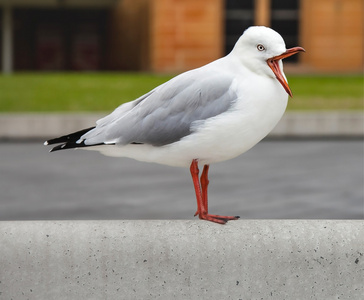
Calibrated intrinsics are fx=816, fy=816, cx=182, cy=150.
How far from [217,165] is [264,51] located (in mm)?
7976

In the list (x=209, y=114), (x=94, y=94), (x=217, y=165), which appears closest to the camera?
(x=209, y=114)

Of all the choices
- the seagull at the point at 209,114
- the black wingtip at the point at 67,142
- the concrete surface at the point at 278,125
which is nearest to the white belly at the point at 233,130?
the seagull at the point at 209,114

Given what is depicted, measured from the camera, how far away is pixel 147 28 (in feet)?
116

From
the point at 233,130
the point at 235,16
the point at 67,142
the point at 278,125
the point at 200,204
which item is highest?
the point at 235,16

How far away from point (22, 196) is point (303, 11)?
27337 millimetres

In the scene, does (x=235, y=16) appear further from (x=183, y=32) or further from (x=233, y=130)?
(x=233, y=130)

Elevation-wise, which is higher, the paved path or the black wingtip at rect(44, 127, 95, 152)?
the black wingtip at rect(44, 127, 95, 152)

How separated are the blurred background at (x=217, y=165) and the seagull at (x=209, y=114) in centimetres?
367

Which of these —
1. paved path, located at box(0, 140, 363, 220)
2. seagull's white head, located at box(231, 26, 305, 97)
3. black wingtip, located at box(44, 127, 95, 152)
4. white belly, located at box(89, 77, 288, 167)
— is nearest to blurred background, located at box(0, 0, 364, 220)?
paved path, located at box(0, 140, 363, 220)

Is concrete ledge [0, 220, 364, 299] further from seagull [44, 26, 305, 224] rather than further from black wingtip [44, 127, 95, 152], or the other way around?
black wingtip [44, 127, 95, 152]

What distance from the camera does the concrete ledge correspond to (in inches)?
144

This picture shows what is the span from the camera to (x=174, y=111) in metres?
3.86

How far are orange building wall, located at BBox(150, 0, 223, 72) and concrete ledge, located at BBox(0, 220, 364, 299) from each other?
29979 mm

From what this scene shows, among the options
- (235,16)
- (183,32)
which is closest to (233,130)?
(183,32)
